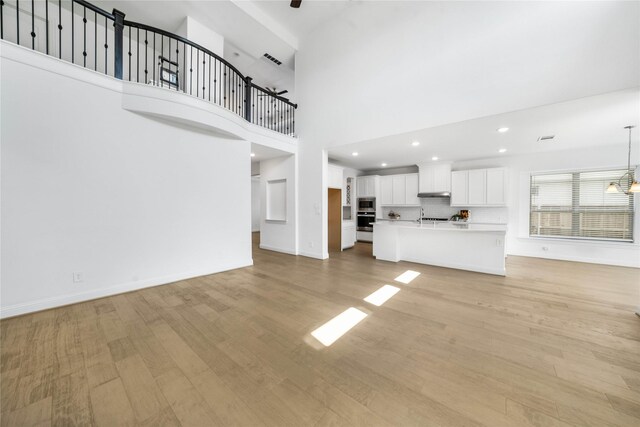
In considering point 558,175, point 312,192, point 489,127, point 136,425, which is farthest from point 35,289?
point 558,175

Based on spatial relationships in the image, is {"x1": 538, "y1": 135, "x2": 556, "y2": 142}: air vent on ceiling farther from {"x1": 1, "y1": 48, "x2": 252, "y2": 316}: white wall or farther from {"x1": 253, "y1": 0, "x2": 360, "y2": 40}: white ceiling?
{"x1": 1, "y1": 48, "x2": 252, "y2": 316}: white wall

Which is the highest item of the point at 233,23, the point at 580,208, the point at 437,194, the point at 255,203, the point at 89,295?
the point at 233,23

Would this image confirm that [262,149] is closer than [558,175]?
Yes

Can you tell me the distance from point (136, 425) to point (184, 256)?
299cm

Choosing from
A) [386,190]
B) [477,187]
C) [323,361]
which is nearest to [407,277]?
[323,361]

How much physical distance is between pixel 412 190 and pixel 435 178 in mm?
790

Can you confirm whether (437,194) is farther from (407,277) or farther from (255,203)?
(255,203)

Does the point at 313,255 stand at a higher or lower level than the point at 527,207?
lower

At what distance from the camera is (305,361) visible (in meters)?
1.83

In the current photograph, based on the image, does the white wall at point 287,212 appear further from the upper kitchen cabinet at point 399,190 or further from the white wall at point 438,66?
the upper kitchen cabinet at point 399,190

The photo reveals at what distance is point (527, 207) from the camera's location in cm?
609

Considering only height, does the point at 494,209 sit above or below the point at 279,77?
below

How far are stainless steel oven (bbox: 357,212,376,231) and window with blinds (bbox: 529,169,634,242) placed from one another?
4.36 metres

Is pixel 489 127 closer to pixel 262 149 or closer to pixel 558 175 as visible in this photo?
pixel 558 175
